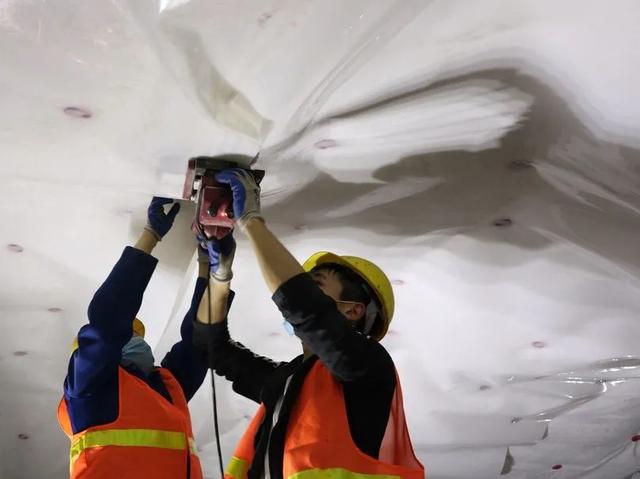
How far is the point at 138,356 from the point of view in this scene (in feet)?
4.72

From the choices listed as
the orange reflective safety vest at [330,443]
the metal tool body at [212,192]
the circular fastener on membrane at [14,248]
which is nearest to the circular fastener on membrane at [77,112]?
the metal tool body at [212,192]

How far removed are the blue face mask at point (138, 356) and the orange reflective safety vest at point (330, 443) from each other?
0.35m

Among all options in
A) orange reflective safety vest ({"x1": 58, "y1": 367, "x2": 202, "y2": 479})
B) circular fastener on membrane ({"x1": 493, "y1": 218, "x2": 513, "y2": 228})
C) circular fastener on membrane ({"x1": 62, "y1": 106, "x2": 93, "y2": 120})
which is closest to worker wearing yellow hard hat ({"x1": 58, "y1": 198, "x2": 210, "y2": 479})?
orange reflective safety vest ({"x1": 58, "y1": 367, "x2": 202, "y2": 479})

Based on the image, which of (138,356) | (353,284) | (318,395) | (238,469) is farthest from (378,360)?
→ (138,356)

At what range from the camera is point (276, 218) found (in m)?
1.48

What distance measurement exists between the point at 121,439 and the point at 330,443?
44 cm

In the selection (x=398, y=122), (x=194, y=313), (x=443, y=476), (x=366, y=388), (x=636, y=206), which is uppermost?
(x=398, y=122)

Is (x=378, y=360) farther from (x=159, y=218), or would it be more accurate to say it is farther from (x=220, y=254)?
(x=159, y=218)

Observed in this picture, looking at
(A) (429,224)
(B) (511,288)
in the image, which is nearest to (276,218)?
(A) (429,224)

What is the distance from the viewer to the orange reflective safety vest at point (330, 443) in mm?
1083

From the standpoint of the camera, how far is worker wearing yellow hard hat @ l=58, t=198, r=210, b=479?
4.13 feet

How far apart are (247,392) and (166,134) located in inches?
22.8

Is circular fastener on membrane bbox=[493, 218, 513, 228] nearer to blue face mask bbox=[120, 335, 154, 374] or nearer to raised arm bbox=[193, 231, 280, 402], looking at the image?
raised arm bbox=[193, 231, 280, 402]

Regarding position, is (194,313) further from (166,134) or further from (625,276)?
(625,276)
